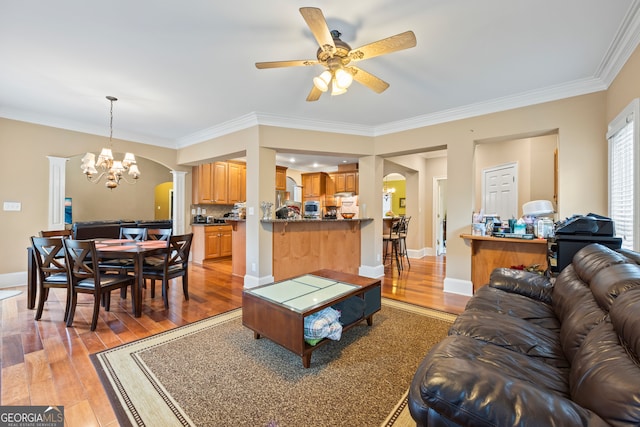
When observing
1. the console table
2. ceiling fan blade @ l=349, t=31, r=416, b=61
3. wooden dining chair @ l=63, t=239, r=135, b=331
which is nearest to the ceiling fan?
ceiling fan blade @ l=349, t=31, r=416, b=61

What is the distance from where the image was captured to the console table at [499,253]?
3.29 m

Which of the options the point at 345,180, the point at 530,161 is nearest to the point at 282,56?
the point at 530,161

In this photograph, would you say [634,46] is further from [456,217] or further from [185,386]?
[185,386]

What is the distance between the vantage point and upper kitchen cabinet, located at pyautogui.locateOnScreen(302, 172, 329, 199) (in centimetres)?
816

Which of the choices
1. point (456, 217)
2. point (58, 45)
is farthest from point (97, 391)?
point (456, 217)

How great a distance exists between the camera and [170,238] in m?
3.18

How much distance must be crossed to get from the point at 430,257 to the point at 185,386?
6251mm

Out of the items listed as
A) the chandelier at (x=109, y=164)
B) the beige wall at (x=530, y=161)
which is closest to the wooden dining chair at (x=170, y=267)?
the chandelier at (x=109, y=164)

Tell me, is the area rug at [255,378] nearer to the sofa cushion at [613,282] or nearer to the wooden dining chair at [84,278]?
the wooden dining chair at [84,278]

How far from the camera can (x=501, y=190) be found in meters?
4.93

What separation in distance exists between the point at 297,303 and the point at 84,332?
2102 mm

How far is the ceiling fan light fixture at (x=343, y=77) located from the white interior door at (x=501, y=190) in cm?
396

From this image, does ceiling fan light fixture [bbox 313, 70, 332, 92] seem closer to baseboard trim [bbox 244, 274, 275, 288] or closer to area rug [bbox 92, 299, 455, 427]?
area rug [bbox 92, 299, 455, 427]

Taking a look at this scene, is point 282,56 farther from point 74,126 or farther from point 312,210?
point 74,126
